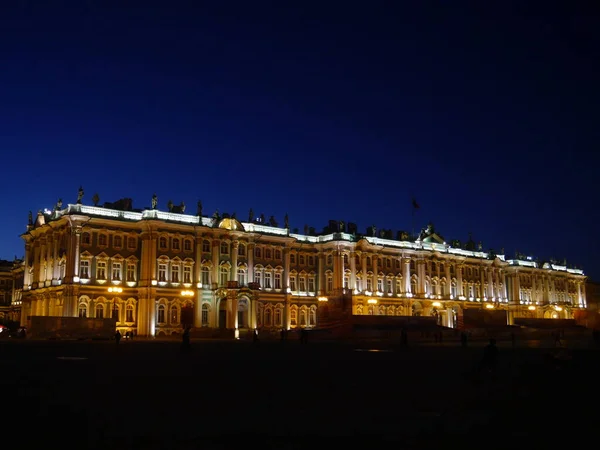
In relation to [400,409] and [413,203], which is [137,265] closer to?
[413,203]

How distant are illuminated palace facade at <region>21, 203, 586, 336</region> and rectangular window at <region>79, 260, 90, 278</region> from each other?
0.35 feet

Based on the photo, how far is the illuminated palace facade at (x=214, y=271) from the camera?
222 feet

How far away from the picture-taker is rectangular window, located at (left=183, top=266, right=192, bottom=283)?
73.1 meters

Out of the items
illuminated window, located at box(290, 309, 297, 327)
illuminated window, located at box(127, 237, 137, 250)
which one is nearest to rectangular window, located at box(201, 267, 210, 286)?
illuminated window, located at box(127, 237, 137, 250)

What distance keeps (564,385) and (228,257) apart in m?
60.0

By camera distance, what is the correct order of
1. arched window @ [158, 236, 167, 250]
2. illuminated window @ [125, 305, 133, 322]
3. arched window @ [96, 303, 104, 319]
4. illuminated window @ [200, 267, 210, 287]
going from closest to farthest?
1. arched window @ [96, 303, 104, 319]
2. illuminated window @ [125, 305, 133, 322]
3. arched window @ [158, 236, 167, 250]
4. illuminated window @ [200, 267, 210, 287]

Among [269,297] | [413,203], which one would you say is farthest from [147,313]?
[413,203]

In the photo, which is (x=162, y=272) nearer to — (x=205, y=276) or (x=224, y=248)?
(x=205, y=276)

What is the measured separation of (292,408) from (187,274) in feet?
200

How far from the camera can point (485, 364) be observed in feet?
69.3

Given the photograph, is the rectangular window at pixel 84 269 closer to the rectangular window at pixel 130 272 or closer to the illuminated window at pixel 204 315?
the rectangular window at pixel 130 272

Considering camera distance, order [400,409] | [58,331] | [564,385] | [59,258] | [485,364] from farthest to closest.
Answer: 1. [59,258]
2. [58,331]
3. [485,364]
4. [564,385]
5. [400,409]

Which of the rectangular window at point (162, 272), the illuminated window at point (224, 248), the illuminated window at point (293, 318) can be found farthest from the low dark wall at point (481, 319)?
the rectangular window at point (162, 272)

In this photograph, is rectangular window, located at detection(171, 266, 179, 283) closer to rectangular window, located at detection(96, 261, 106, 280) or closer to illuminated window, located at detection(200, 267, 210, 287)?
illuminated window, located at detection(200, 267, 210, 287)
